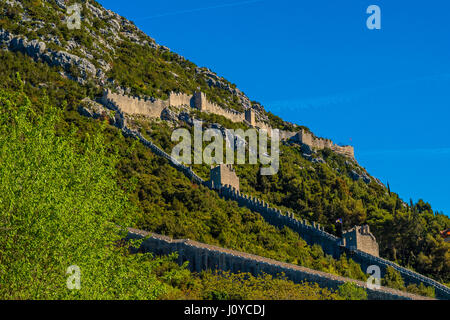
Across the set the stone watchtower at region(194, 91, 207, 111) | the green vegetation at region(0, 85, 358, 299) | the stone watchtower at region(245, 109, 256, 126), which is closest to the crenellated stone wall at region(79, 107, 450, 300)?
the green vegetation at region(0, 85, 358, 299)

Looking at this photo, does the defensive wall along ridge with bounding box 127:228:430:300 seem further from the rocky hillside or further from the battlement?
the battlement

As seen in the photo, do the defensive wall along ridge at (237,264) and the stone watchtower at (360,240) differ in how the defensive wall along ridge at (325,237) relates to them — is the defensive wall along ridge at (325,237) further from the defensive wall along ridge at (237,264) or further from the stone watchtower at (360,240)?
the defensive wall along ridge at (237,264)

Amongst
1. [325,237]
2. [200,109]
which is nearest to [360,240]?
[325,237]

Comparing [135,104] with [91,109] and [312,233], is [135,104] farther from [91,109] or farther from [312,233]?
[312,233]

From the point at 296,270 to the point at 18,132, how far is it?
588 inches

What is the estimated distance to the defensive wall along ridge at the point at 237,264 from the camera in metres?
31.2

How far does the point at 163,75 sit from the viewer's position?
90.4m

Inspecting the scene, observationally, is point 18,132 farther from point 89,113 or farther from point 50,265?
point 89,113

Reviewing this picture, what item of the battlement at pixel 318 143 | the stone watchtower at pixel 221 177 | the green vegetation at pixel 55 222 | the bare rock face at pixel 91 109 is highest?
the battlement at pixel 318 143

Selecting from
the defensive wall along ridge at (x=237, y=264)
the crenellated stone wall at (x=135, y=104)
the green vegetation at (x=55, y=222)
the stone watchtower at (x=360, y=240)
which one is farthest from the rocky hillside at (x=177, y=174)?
the defensive wall along ridge at (x=237, y=264)

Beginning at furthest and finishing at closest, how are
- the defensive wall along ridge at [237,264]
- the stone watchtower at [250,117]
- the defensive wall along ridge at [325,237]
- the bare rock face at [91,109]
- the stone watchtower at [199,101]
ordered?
1. the stone watchtower at [250,117]
2. the stone watchtower at [199,101]
3. the bare rock face at [91,109]
4. the defensive wall along ridge at [325,237]
5. the defensive wall along ridge at [237,264]

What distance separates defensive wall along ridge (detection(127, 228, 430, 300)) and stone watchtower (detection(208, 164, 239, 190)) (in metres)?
18.4

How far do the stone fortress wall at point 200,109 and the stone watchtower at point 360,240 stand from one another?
30.3 meters
